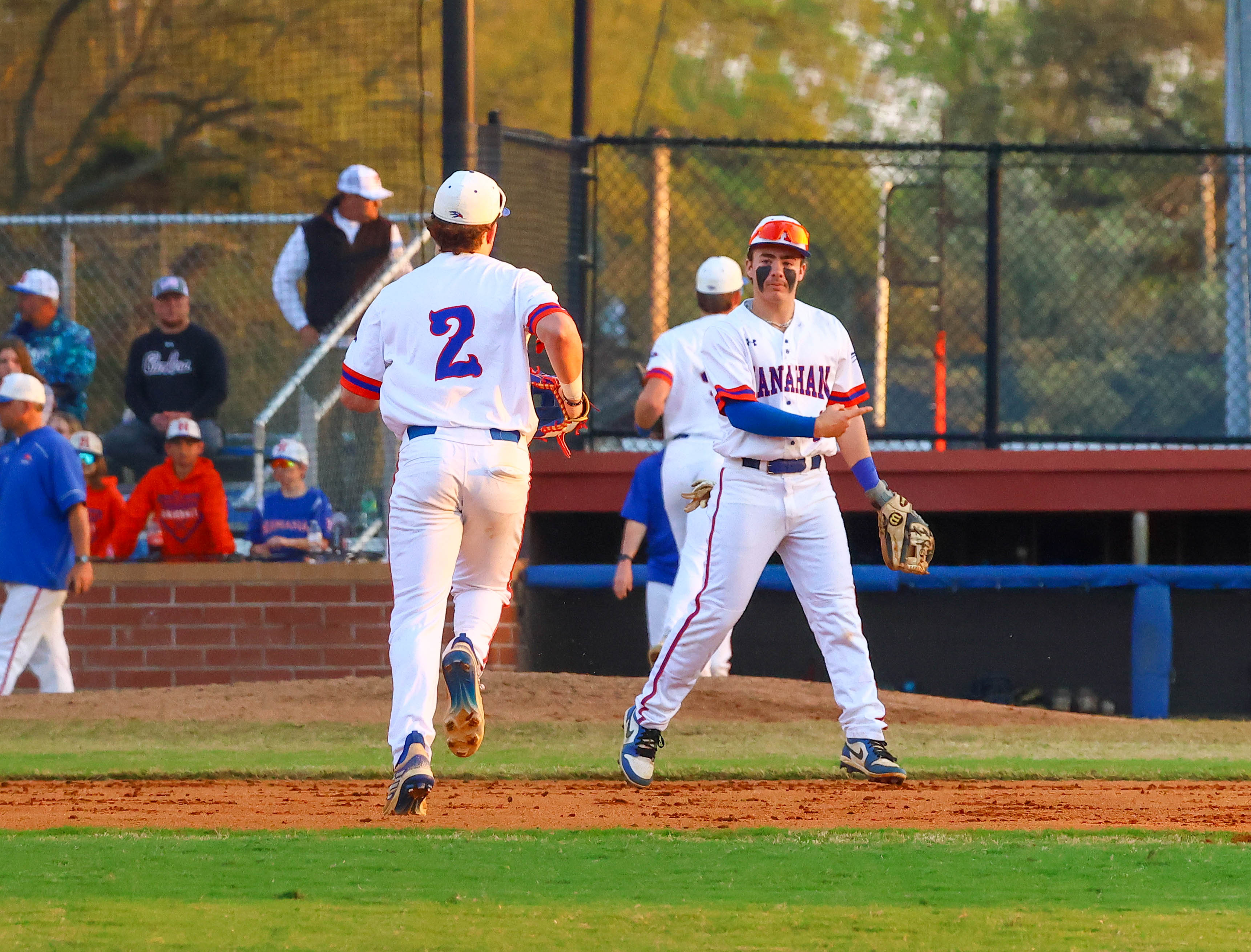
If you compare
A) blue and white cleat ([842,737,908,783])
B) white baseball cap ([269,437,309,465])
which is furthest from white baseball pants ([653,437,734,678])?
white baseball cap ([269,437,309,465])

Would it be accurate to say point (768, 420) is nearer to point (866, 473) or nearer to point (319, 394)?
point (866, 473)

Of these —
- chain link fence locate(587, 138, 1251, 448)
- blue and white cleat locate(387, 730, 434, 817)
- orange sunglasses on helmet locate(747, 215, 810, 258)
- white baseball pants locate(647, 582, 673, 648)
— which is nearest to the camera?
blue and white cleat locate(387, 730, 434, 817)

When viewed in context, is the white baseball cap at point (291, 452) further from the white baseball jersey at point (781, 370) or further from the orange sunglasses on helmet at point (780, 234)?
the orange sunglasses on helmet at point (780, 234)

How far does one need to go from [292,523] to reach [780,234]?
527 cm

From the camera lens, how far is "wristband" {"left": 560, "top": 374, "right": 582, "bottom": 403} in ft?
18.7

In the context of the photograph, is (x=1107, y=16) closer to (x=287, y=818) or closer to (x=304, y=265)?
(x=304, y=265)

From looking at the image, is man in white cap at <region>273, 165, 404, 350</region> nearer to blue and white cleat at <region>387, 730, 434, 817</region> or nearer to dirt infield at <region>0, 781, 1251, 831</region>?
dirt infield at <region>0, 781, 1251, 831</region>

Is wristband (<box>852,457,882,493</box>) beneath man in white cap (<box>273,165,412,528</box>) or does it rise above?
beneath

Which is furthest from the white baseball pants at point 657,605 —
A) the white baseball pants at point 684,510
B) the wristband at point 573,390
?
the wristband at point 573,390

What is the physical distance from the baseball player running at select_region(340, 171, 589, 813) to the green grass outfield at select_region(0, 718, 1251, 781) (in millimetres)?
1437

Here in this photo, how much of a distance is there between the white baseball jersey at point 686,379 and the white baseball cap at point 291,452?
2.53 m

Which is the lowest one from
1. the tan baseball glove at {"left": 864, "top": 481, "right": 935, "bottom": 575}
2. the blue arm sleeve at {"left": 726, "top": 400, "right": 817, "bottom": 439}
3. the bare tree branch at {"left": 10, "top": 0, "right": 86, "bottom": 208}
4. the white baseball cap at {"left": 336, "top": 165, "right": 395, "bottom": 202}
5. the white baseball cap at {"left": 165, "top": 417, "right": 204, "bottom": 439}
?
the tan baseball glove at {"left": 864, "top": 481, "right": 935, "bottom": 575}

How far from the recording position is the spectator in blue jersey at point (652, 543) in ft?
31.3

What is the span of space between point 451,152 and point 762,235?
4230 millimetres
